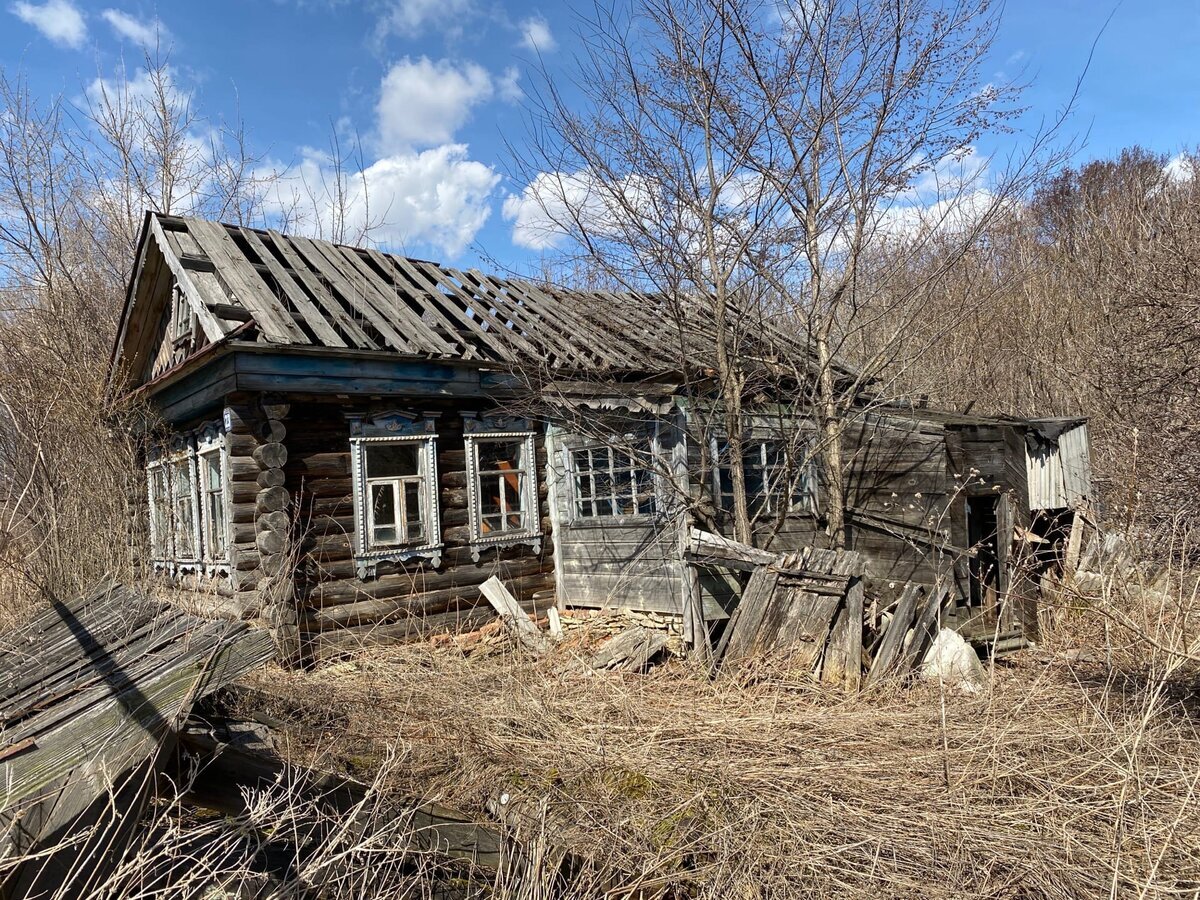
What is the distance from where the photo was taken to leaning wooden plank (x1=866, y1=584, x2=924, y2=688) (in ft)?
20.8

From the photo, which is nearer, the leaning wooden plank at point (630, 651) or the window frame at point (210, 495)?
the leaning wooden plank at point (630, 651)

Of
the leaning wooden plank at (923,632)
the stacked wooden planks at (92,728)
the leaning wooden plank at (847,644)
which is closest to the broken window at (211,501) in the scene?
the stacked wooden planks at (92,728)

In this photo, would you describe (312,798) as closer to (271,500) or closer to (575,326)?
(271,500)

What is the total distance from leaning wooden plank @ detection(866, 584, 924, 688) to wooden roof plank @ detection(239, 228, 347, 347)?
614 cm

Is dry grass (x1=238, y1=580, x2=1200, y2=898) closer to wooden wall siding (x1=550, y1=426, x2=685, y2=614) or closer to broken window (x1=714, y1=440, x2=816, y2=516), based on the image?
wooden wall siding (x1=550, y1=426, x2=685, y2=614)

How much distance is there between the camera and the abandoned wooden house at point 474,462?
8.09 meters

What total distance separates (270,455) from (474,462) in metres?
2.41

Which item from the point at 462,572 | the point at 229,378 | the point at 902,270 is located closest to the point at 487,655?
the point at 462,572

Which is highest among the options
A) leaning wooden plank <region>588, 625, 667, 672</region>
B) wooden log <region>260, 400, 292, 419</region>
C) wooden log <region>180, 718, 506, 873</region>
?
wooden log <region>260, 400, 292, 419</region>

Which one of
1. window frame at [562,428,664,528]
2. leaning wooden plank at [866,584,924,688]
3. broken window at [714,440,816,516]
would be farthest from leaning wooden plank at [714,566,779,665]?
broken window at [714,440,816,516]

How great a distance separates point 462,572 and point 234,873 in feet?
23.2

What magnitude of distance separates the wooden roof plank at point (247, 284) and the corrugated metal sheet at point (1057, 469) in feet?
27.5

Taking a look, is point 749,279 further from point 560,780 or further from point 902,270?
point 560,780

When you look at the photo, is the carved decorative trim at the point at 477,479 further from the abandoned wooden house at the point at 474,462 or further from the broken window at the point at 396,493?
the broken window at the point at 396,493
